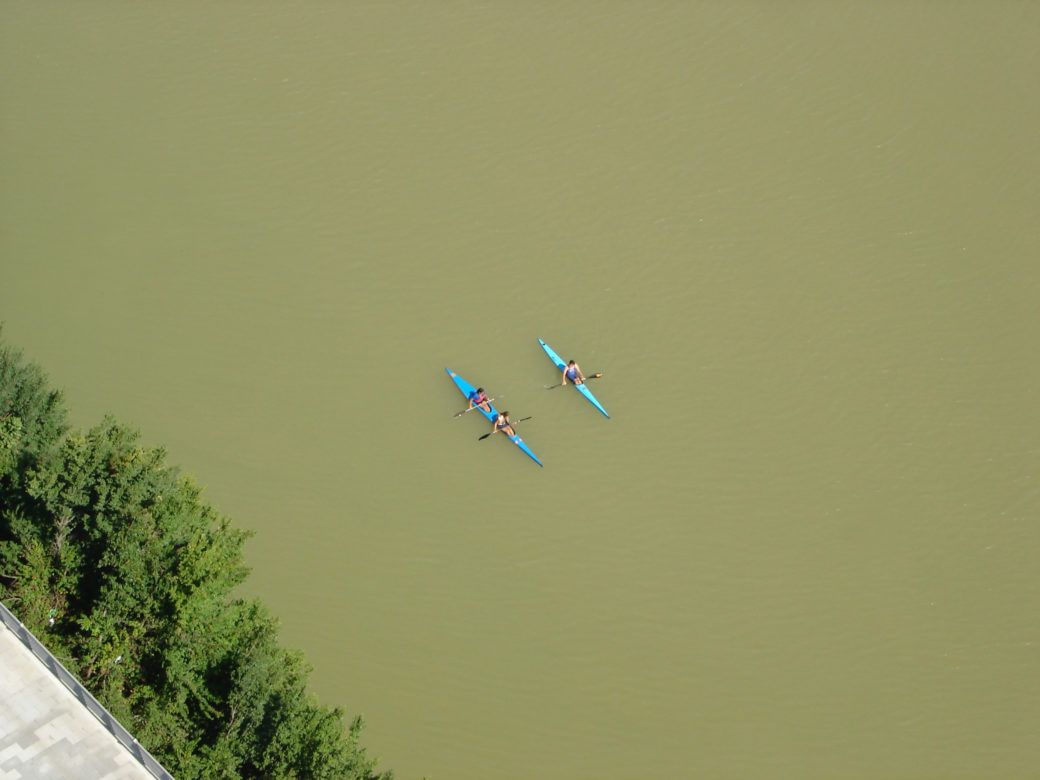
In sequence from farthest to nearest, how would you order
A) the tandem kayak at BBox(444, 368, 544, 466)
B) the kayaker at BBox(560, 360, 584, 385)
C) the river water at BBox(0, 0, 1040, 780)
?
1. the kayaker at BBox(560, 360, 584, 385)
2. the tandem kayak at BBox(444, 368, 544, 466)
3. the river water at BBox(0, 0, 1040, 780)

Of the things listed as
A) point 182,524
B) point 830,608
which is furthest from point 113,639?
point 830,608

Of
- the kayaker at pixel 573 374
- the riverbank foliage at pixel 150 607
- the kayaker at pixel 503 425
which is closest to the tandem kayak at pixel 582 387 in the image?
the kayaker at pixel 573 374

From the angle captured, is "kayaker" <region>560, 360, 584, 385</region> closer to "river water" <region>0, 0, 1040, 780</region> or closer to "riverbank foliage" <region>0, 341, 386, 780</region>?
"river water" <region>0, 0, 1040, 780</region>

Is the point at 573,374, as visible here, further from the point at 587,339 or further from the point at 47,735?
the point at 47,735

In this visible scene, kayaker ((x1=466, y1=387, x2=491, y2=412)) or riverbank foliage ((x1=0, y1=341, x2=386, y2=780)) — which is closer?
riverbank foliage ((x1=0, y1=341, x2=386, y2=780))

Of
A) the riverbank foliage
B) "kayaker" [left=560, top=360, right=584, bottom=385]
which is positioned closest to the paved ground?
the riverbank foliage

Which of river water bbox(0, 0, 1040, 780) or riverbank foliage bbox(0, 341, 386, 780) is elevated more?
river water bbox(0, 0, 1040, 780)
